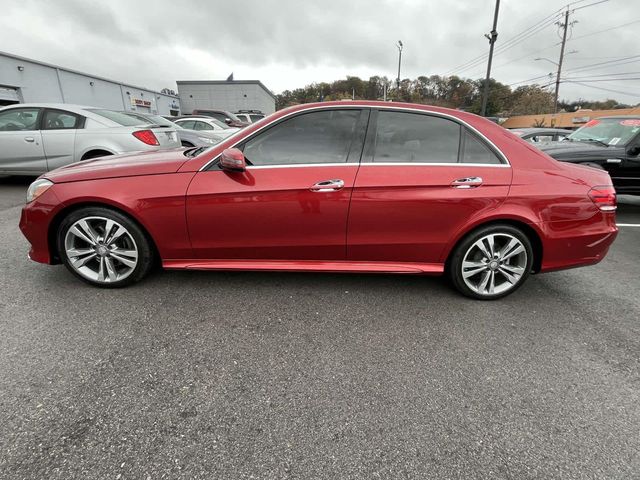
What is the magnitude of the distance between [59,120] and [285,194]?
5.79 metres

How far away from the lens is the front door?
8.71 feet

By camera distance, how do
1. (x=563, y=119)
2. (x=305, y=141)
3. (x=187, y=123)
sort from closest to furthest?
1. (x=305, y=141)
2. (x=187, y=123)
3. (x=563, y=119)

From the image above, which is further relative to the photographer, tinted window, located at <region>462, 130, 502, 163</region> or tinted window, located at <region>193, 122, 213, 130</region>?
tinted window, located at <region>193, 122, 213, 130</region>

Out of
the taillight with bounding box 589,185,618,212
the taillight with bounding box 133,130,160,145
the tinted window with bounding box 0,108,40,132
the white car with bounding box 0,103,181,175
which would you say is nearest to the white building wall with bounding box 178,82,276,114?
the tinted window with bounding box 0,108,40,132

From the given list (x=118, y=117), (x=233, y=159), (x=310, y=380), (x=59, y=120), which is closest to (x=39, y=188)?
(x=233, y=159)

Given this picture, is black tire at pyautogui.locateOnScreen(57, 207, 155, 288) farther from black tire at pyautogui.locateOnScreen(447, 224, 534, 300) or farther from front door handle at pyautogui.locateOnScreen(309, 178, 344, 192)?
black tire at pyautogui.locateOnScreen(447, 224, 534, 300)

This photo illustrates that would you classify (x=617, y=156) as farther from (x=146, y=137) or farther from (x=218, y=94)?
(x=218, y=94)

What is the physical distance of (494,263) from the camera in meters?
2.90

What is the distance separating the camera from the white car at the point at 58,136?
595 centimetres

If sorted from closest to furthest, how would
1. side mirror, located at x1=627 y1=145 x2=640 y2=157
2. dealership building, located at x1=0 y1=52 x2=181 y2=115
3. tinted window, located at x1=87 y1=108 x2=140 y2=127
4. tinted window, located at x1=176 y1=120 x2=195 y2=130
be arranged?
1. side mirror, located at x1=627 y1=145 x2=640 y2=157
2. tinted window, located at x1=87 y1=108 x2=140 y2=127
3. tinted window, located at x1=176 y1=120 x2=195 y2=130
4. dealership building, located at x1=0 y1=52 x2=181 y2=115

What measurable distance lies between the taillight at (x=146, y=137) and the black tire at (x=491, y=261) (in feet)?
17.7

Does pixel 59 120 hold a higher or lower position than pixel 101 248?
higher

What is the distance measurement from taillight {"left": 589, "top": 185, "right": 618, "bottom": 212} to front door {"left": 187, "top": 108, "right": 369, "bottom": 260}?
189 cm

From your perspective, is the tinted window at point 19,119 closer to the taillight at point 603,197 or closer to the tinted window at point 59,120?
the tinted window at point 59,120
